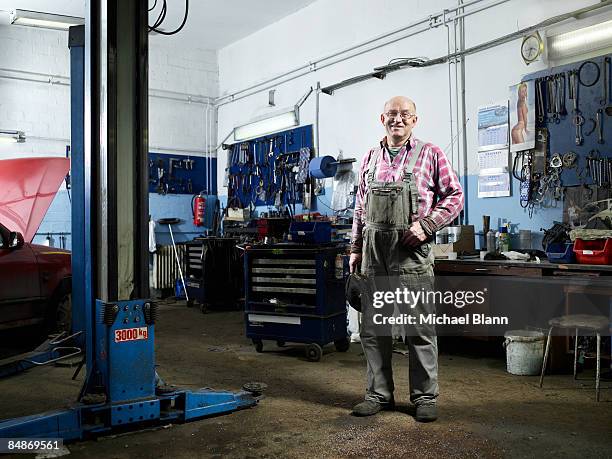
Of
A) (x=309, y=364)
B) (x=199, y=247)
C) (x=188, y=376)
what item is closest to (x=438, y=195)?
(x=309, y=364)

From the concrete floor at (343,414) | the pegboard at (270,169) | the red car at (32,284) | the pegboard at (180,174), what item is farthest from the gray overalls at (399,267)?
the pegboard at (180,174)

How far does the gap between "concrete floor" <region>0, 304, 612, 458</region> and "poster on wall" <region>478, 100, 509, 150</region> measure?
1.72 metres

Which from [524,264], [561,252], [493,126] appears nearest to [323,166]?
[493,126]

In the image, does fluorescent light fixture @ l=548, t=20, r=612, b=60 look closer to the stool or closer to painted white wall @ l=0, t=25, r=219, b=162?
the stool

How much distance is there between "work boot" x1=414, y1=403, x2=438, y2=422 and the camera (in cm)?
265

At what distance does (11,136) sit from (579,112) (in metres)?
6.33

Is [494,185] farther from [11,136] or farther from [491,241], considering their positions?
[11,136]

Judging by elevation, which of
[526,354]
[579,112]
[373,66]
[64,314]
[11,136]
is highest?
[373,66]

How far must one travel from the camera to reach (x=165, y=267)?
308 inches

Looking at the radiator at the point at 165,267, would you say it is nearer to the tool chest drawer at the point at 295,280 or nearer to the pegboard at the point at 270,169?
the pegboard at the point at 270,169

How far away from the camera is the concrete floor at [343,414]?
236cm

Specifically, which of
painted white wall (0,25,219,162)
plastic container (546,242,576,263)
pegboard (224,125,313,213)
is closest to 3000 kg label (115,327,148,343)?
plastic container (546,242,576,263)

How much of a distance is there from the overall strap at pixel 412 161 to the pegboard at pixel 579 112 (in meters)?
1.91

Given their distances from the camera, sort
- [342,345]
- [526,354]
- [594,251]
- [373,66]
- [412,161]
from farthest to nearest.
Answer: [373,66] < [342,345] < [526,354] < [594,251] < [412,161]
